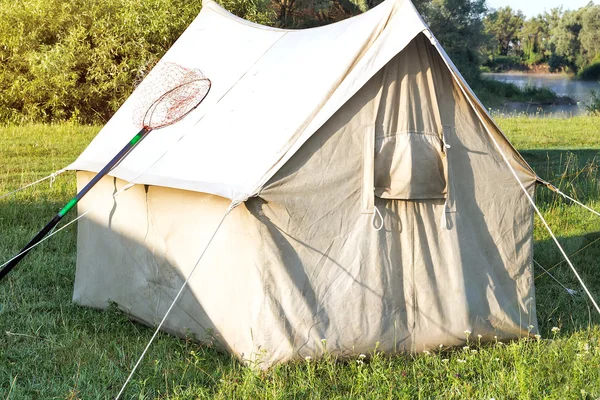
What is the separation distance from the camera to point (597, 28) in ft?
151

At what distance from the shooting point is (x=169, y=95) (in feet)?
17.6

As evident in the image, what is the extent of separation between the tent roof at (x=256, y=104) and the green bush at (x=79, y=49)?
11.7 metres

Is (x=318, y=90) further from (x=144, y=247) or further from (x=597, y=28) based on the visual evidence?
(x=597, y=28)

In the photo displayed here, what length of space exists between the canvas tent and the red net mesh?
0.15 metres

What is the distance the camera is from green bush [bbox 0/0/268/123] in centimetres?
1670

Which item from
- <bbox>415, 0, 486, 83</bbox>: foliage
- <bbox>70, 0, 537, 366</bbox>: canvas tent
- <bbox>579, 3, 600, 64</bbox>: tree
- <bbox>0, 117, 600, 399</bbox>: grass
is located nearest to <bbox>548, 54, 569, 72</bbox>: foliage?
<bbox>579, 3, 600, 64</bbox>: tree

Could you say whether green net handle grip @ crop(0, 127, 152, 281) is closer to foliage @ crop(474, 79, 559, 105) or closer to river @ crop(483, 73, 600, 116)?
river @ crop(483, 73, 600, 116)

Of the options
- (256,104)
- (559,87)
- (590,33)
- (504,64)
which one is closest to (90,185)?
(256,104)

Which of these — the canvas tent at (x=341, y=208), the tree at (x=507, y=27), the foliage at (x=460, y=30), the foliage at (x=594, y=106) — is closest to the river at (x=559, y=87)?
the foliage at (x=460, y=30)

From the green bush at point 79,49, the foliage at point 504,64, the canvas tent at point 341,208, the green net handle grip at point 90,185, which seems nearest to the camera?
the canvas tent at point 341,208

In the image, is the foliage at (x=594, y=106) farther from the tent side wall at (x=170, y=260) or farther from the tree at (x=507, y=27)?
the tree at (x=507, y=27)

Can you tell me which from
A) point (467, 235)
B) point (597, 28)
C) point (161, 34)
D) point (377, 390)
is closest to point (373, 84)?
point (467, 235)

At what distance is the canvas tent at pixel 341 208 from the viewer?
4.21 meters

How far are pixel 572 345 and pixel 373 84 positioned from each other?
1.94 metres
